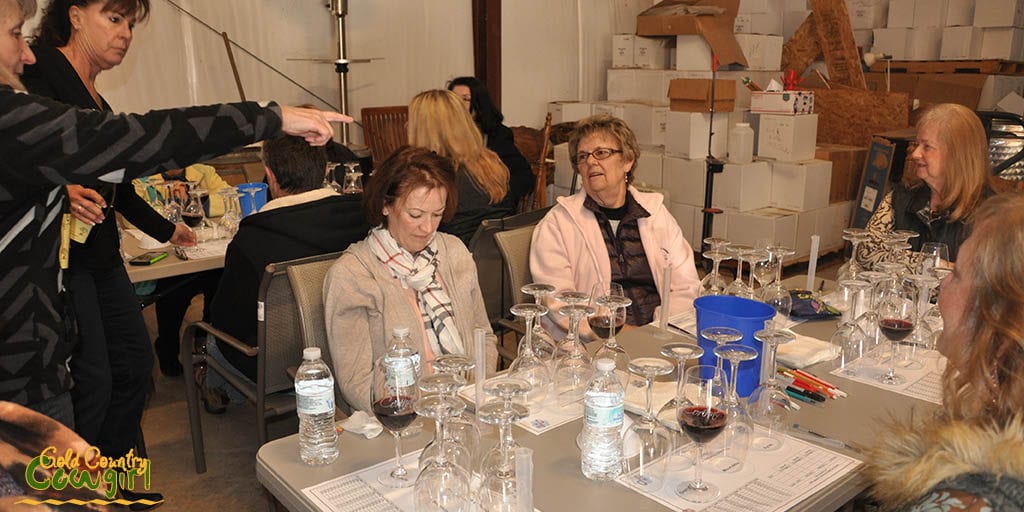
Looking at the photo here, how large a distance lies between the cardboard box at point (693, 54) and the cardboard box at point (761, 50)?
0.37 metres

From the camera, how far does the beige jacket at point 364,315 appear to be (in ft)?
7.02

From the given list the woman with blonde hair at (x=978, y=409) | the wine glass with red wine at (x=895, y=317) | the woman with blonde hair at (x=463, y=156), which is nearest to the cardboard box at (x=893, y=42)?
the woman with blonde hair at (x=463, y=156)

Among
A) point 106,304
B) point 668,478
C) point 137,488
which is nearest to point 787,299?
point 668,478

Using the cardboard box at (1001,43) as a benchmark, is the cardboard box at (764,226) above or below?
below

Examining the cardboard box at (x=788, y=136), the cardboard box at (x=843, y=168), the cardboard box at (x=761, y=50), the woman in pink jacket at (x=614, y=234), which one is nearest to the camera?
the woman in pink jacket at (x=614, y=234)

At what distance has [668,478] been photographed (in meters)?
1.54

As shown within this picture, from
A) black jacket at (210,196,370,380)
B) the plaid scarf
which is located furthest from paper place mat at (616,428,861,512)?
black jacket at (210,196,370,380)

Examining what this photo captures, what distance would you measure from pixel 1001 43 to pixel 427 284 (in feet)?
20.6

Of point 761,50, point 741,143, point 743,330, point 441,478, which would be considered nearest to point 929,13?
point 761,50

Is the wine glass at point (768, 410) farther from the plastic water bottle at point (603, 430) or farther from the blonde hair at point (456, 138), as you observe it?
the blonde hair at point (456, 138)

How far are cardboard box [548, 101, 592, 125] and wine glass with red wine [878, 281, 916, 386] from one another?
539 cm

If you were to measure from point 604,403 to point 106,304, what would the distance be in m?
1.81

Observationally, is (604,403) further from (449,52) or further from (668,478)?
(449,52)

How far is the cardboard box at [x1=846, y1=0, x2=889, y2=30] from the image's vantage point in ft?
24.5
